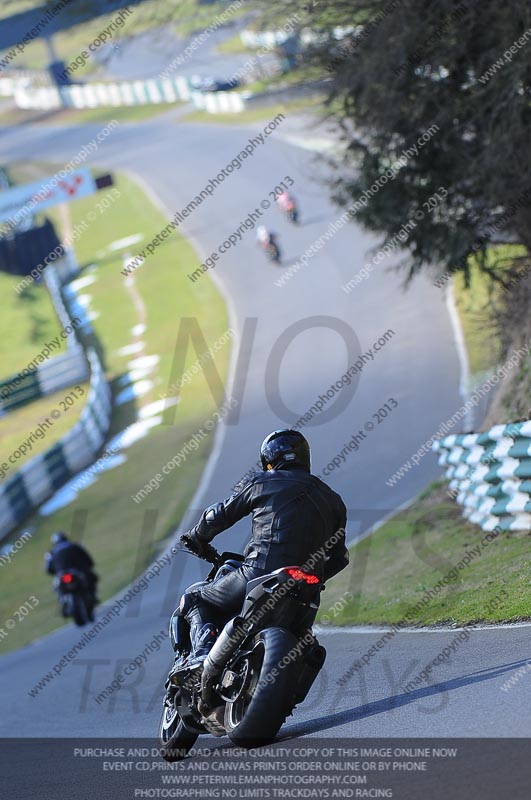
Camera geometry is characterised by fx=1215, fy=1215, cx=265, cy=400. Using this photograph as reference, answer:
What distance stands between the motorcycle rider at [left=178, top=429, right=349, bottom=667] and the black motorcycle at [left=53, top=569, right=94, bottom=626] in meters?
8.84

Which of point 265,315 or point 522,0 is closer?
point 522,0

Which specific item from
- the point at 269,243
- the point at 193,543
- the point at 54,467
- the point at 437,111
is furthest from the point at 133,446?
the point at 193,543

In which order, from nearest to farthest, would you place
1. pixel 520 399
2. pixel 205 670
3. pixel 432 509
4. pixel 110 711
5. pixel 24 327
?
pixel 205 670
pixel 110 711
pixel 520 399
pixel 432 509
pixel 24 327

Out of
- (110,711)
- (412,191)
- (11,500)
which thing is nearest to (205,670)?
(110,711)

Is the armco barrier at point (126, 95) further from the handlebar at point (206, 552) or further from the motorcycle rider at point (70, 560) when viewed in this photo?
the handlebar at point (206, 552)

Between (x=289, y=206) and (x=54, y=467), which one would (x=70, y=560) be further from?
(x=289, y=206)

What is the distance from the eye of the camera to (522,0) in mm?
14664

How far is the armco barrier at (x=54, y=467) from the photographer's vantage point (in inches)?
910

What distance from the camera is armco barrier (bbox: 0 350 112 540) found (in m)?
23.1

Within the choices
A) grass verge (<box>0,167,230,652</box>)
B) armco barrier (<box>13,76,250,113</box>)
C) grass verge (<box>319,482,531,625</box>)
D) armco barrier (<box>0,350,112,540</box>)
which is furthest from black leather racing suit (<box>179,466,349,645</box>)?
armco barrier (<box>13,76,250,113</box>)

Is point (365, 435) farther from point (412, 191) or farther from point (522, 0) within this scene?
point (522, 0)

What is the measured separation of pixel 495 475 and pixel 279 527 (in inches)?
215

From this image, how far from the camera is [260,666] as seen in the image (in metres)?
6.34

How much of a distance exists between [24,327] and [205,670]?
3379 centimetres
